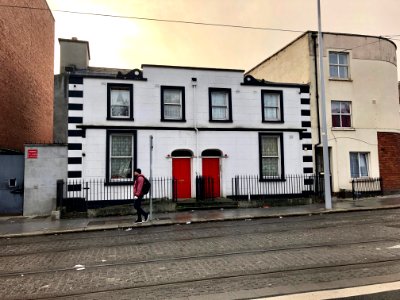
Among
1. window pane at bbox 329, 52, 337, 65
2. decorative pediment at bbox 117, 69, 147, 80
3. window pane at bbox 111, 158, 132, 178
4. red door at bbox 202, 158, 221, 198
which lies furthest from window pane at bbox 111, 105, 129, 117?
window pane at bbox 329, 52, 337, 65

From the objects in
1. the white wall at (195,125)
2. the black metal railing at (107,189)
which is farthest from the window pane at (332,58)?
the black metal railing at (107,189)

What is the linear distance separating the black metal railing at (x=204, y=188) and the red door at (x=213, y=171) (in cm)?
26

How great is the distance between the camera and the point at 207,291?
5.39 m

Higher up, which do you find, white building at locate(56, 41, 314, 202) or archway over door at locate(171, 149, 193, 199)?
white building at locate(56, 41, 314, 202)

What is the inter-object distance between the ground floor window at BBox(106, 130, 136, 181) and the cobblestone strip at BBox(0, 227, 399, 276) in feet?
25.4

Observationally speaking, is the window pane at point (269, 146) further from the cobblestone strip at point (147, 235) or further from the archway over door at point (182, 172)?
the cobblestone strip at point (147, 235)

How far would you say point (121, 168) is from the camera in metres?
17.1

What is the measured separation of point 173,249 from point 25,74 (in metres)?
18.9

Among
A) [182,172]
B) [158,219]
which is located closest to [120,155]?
[182,172]

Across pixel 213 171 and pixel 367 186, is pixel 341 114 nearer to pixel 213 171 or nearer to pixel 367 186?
pixel 367 186

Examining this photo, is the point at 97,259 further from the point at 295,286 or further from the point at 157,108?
the point at 157,108

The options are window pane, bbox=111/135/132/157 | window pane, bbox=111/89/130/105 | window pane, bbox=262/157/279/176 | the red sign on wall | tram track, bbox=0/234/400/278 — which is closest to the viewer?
tram track, bbox=0/234/400/278

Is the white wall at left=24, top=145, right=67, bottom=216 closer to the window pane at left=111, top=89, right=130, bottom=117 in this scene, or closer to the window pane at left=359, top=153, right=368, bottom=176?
the window pane at left=111, top=89, right=130, bottom=117

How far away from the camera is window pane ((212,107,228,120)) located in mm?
18531
